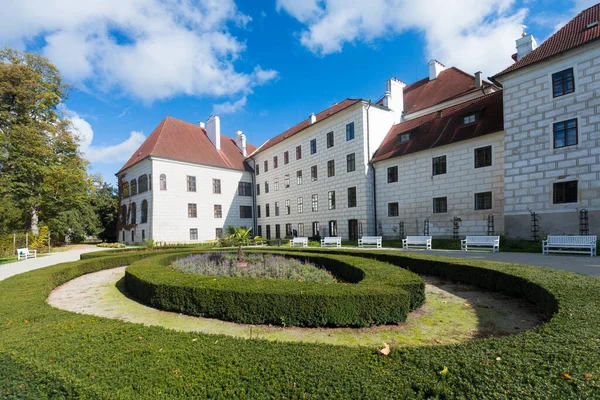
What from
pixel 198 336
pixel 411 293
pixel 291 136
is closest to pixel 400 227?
pixel 291 136

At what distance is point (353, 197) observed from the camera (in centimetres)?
2817

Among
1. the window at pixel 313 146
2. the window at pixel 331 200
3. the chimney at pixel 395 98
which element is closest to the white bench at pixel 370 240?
the window at pixel 331 200

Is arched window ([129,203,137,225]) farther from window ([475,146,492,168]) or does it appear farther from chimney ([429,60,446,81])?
chimney ([429,60,446,81])

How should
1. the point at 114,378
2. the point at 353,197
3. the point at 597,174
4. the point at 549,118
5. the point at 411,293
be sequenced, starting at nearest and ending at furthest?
1. the point at 114,378
2. the point at 411,293
3. the point at 597,174
4. the point at 549,118
5. the point at 353,197

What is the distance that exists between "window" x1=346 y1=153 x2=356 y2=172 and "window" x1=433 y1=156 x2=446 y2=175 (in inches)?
287

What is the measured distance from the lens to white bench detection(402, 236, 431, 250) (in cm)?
1912

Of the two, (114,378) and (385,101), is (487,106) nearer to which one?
(385,101)

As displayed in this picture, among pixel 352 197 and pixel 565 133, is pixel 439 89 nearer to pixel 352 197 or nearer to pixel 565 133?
pixel 352 197

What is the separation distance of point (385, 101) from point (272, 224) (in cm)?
1980

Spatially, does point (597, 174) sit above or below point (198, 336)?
above

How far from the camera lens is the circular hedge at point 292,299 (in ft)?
18.2

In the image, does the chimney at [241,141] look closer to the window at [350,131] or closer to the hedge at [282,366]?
the window at [350,131]

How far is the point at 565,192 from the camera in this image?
16.8 m

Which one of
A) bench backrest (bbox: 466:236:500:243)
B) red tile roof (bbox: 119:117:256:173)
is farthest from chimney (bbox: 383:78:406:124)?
red tile roof (bbox: 119:117:256:173)
